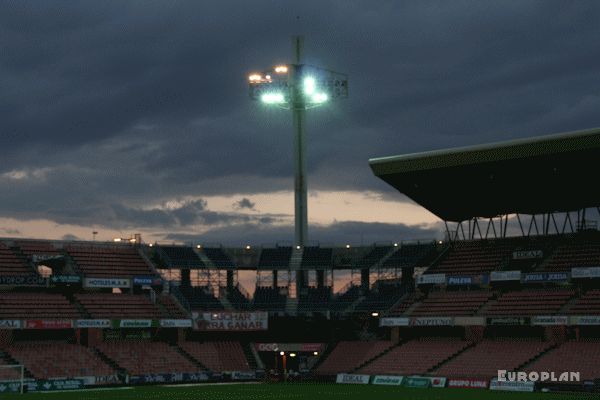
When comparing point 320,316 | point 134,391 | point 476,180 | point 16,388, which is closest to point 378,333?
point 320,316

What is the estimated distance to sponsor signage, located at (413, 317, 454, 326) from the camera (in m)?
88.2

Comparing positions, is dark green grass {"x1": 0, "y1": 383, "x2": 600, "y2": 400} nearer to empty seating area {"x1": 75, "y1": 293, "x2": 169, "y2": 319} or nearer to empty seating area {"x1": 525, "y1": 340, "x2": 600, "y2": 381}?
empty seating area {"x1": 525, "y1": 340, "x2": 600, "y2": 381}

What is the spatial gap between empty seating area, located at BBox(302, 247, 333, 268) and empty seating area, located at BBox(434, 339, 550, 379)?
21.0m

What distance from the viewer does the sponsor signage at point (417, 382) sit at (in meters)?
81.7

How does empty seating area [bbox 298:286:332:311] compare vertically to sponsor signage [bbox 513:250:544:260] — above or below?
below

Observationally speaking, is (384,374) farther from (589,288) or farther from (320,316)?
(589,288)

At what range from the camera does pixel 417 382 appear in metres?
82.5

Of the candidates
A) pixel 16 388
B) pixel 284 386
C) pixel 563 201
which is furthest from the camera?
pixel 563 201

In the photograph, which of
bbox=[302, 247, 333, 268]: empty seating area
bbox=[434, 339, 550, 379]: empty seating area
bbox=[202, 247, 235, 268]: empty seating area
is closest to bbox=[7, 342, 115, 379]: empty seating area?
bbox=[202, 247, 235, 268]: empty seating area

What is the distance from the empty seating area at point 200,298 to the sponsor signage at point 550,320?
32073mm

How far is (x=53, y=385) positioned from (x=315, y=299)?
30.5 meters

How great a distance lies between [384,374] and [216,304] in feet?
67.2

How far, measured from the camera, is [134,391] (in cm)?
7550

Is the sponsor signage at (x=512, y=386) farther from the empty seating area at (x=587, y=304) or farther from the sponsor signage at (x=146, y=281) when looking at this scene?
the sponsor signage at (x=146, y=281)
